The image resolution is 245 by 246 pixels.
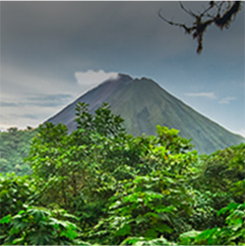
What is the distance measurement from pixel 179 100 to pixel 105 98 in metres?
36.1

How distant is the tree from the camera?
183 inches

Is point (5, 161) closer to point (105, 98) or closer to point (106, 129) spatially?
point (106, 129)

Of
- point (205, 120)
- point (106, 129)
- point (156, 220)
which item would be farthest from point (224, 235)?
point (205, 120)

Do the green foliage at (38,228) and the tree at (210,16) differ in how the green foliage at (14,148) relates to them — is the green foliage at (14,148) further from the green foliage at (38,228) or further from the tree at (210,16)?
the green foliage at (38,228)

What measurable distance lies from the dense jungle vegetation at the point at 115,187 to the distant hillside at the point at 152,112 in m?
102

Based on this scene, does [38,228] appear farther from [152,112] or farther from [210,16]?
[152,112]

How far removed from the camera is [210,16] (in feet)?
16.3

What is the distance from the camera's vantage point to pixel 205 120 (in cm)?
12988

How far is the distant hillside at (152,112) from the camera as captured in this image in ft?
371

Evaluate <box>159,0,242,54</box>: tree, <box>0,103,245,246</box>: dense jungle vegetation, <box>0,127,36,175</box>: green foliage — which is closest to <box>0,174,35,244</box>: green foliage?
<box>0,103,245,246</box>: dense jungle vegetation

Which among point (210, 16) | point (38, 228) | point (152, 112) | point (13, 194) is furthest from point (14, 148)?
point (152, 112)

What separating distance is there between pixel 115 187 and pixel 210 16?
12.2 ft

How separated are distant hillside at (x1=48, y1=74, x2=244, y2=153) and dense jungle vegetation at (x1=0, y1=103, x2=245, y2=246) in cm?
10170

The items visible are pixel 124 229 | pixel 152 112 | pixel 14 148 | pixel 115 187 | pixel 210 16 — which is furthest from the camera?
pixel 152 112
